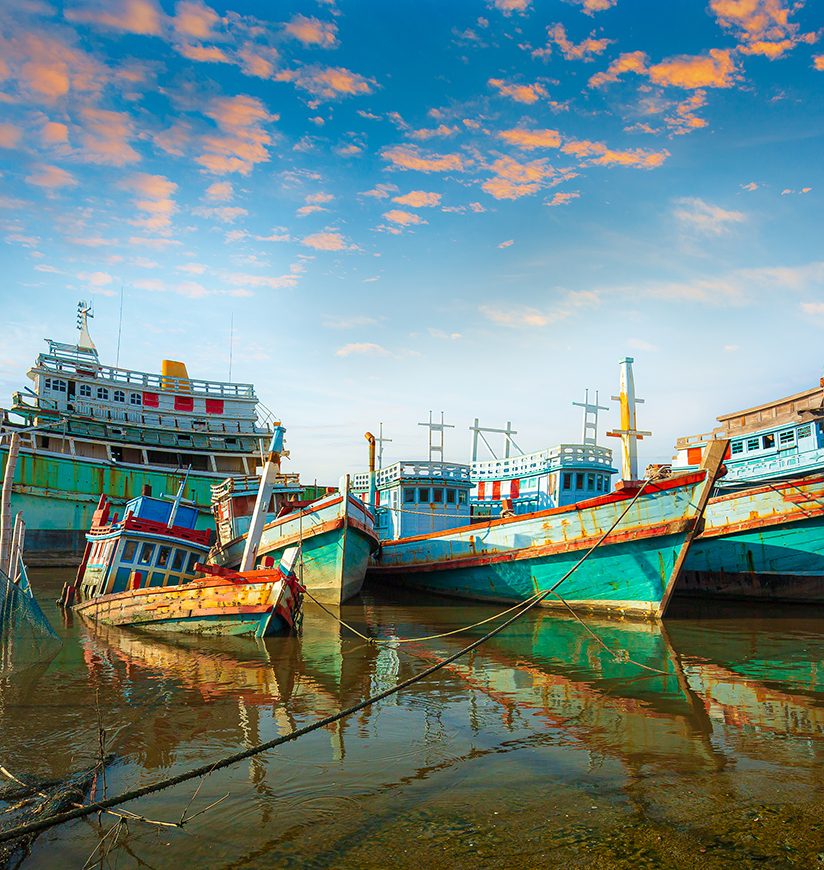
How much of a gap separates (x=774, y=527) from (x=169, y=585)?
59.1 feet

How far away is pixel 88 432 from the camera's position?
119 ft

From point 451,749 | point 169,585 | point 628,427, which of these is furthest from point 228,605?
point 628,427

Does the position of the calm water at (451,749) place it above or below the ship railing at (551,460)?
below

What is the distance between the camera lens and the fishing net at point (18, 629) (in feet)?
33.1

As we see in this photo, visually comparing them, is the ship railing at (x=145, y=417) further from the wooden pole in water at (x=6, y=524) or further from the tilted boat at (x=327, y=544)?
the wooden pole in water at (x=6, y=524)

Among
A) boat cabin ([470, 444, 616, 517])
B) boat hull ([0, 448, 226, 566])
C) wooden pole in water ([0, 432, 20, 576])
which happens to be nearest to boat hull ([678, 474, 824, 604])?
boat cabin ([470, 444, 616, 517])

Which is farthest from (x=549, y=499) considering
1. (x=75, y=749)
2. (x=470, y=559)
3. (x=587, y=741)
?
(x=75, y=749)

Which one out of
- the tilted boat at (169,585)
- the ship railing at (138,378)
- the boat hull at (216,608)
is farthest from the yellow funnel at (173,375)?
the boat hull at (216,608)

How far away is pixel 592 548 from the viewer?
41.9ft

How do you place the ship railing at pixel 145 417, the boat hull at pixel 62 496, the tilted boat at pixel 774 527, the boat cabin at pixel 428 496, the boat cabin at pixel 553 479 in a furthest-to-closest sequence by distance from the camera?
1. the ship railing at pixel 145 417
2. the boat hull at pixel 62 496
3. the boat cabin at pixel 553 479
4. the boat cabin at pixel 428 496
5. the tilted boat at pixel 774 527

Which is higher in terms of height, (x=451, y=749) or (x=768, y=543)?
(x=768, y=543)

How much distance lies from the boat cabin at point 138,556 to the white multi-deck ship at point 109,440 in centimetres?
1690

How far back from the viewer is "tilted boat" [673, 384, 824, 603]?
18.1 meters

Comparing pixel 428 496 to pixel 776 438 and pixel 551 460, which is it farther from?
pixel 776 438
